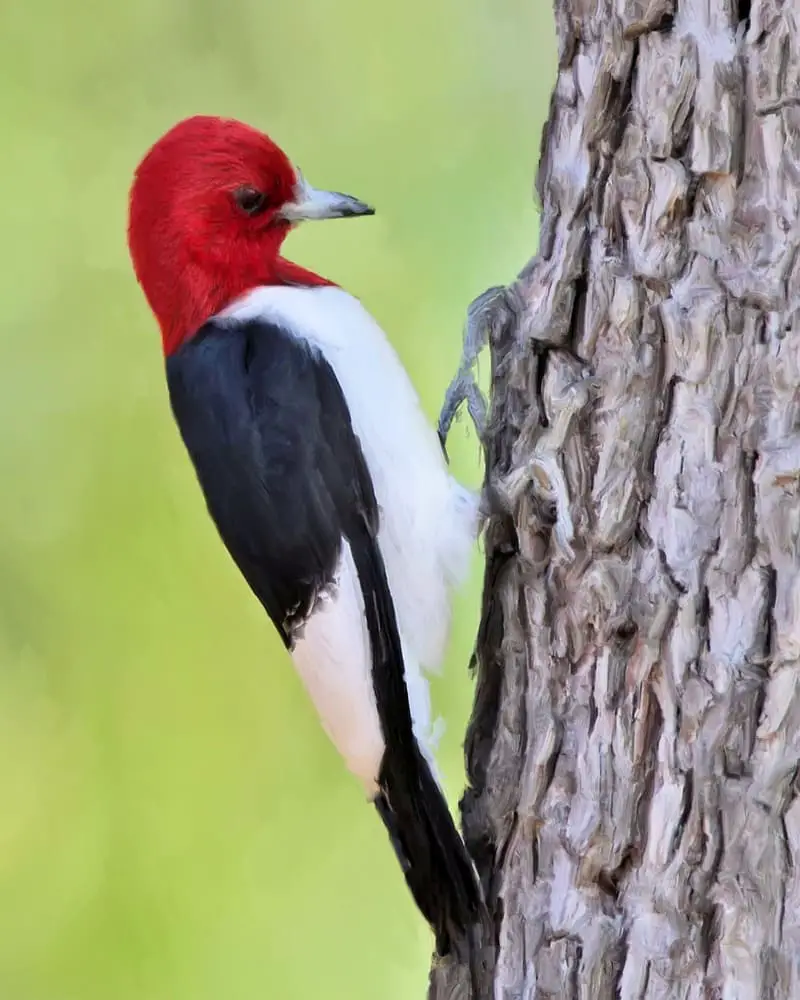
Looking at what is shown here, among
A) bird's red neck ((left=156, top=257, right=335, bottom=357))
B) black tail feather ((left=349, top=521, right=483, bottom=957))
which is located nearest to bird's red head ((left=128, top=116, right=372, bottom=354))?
bird's red neck ((left=156, top=257, right=335, bottom=357))

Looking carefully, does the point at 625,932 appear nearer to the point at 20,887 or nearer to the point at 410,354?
the point at 410,354

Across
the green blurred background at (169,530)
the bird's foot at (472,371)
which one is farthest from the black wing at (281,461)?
the green blurred background at (169,530)

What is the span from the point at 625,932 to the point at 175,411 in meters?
0.69

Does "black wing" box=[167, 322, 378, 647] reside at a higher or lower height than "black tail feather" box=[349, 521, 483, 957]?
higher

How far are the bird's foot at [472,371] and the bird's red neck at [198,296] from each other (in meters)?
0.19

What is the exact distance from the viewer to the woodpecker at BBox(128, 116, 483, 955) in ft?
3.67

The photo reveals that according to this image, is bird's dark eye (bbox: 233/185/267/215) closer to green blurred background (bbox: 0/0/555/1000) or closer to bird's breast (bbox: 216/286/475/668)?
bird's breast (bbox: 216/286/475/668)

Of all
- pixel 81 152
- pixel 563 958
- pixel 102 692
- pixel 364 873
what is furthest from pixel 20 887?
pixel 81 152

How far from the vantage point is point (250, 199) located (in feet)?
4.02

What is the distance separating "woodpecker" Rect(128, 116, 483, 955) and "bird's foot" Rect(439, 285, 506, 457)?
0.24 ft

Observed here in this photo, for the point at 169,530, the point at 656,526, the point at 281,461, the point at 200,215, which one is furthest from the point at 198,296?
the point at 656,526

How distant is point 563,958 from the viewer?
999mm

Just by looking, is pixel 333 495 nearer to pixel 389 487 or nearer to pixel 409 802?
pixel 389 487

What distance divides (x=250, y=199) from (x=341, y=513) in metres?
0.38
